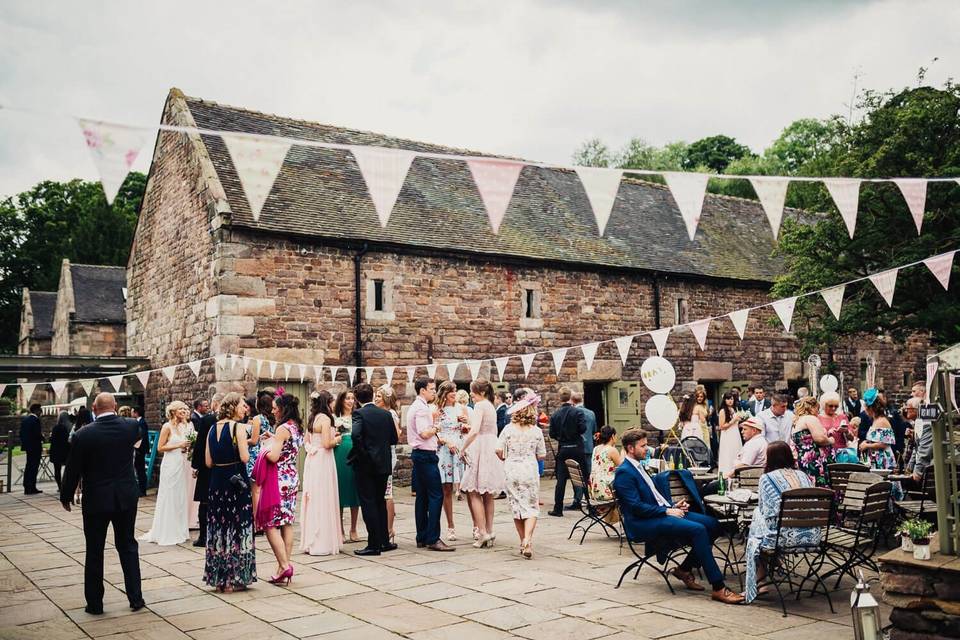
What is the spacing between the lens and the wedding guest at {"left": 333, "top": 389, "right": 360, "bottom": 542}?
9.09 metres

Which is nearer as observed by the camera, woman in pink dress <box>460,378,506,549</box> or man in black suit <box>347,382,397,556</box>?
man in black suit <box>347,382,397,556</box>

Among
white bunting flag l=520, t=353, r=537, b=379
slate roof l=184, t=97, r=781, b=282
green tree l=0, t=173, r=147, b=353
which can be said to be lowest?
white bunting flag l=520, t=353, r=537, b=379

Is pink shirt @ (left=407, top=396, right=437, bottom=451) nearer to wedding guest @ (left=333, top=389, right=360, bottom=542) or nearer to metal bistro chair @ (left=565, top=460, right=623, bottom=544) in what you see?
wedding guest @ (left=333, top=389, right=360, bottom=542)

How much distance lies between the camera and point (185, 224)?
16.0 m

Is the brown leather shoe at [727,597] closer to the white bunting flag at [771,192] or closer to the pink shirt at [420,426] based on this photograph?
the white bunting flag at [771,192]

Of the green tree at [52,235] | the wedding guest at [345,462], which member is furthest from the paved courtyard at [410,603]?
the green tree at [52,235]

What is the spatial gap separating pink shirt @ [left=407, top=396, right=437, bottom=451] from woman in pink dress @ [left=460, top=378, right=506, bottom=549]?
39 cm

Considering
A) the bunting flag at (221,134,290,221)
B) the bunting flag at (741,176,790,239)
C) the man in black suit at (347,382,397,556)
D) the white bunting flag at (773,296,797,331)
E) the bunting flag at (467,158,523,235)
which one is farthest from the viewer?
the white bunting flag at (773,296,797,331)

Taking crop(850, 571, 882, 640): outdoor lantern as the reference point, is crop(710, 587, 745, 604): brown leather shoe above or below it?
below

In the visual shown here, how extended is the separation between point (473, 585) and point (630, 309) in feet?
42.5

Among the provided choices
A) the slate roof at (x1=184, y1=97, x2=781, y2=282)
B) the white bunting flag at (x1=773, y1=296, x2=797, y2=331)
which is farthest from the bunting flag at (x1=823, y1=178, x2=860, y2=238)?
the slate roof at (x1=184, y1=97, x2=781, y2=282)

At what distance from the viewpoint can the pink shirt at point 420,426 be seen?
836cm

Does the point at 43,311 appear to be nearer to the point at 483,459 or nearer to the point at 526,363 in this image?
the point at 526,363

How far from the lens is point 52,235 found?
46312 mm
